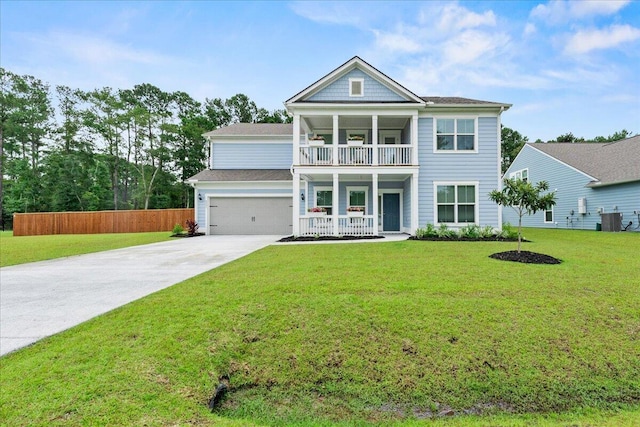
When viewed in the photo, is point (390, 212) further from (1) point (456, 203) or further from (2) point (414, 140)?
(2) point (414, 140)

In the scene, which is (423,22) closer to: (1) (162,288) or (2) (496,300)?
(2) (496,300)

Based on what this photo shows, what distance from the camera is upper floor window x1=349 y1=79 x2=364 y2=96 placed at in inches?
542

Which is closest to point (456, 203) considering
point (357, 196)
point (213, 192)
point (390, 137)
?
point (357, 196)

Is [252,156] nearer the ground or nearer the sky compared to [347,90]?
nearer the ground

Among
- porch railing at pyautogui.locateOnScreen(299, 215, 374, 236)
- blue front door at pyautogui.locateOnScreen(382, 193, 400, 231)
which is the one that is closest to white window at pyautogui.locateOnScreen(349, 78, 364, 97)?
blue front door at pyautogui.locateOnScreen(382, 193, 400, 231)

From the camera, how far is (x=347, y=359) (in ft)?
10.5

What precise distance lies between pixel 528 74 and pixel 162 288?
24.9 m

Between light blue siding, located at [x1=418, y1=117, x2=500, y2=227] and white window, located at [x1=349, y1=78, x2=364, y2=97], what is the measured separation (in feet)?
9.92

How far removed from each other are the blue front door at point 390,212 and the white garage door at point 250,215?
5229 millimetres

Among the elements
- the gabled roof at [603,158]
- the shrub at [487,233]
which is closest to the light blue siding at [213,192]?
the shrub at [487,233]

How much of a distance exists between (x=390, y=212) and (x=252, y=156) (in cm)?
939

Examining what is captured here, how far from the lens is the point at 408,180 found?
14641 mm

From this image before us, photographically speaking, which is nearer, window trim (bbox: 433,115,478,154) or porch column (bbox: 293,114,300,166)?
porch column (bbox: 293,114,300,166)

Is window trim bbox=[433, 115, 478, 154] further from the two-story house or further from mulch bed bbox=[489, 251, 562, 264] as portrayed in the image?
mulch bed bbox=[489, 251, 562, 264]
